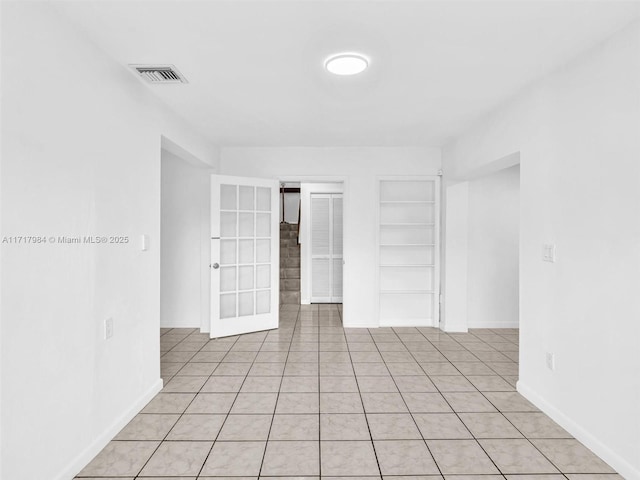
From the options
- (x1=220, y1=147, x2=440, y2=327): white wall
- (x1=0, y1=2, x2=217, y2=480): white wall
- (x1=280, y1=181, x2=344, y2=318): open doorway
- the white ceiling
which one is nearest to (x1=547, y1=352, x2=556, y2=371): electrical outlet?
the white ceiling

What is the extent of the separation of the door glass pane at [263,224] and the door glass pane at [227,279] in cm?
56

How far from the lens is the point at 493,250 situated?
178 inches

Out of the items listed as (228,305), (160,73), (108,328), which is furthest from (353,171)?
(108,328)

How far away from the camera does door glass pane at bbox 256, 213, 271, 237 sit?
4.43m

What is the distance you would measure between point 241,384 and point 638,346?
103 inches

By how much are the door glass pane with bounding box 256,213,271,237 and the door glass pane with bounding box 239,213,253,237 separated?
10 centimetres

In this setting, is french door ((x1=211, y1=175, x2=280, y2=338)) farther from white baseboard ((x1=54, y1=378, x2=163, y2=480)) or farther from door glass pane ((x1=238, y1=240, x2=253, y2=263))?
white baseboard ((x1=54, y1=378, x2=163, y2=480))

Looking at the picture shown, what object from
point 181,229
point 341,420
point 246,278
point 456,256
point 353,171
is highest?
point 353,171

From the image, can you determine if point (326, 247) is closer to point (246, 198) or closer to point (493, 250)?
point (246, 198)

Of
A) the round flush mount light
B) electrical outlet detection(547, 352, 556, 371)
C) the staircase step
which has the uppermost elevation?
the round flush mount light

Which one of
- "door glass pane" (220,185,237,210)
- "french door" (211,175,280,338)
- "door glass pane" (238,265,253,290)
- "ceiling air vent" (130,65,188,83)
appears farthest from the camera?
"door glass pane" (238,265,253,290)

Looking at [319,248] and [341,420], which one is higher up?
[319,248]

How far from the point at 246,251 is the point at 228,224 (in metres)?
0.40

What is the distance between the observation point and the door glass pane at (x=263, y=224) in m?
4.43
